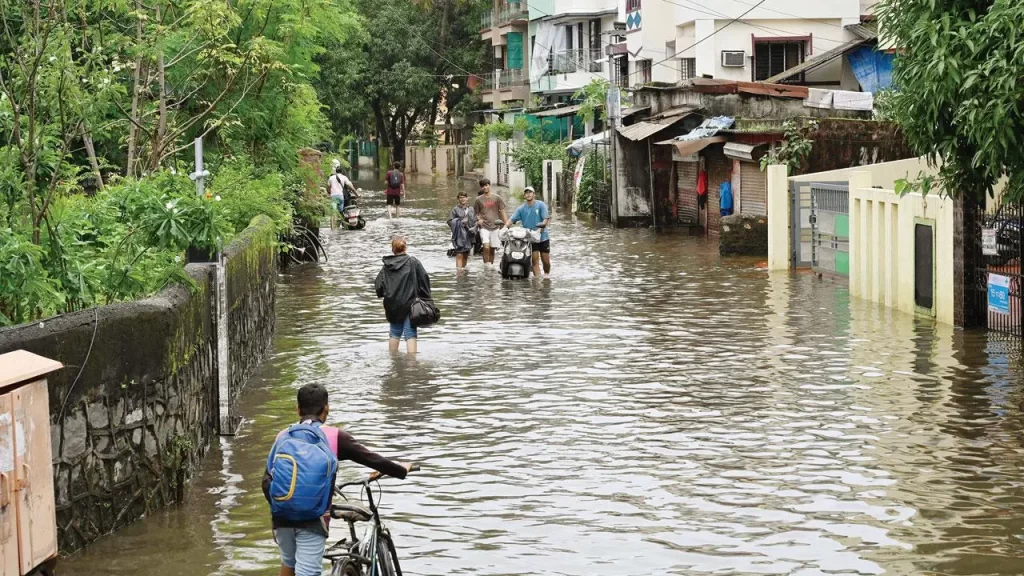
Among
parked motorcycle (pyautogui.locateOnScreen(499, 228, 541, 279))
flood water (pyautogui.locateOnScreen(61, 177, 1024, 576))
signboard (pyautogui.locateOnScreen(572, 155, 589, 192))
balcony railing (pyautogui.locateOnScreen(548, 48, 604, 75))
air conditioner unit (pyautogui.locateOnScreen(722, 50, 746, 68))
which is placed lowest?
flood water (pyautogui.locateOnScreen(61, 177, 1024, 576))

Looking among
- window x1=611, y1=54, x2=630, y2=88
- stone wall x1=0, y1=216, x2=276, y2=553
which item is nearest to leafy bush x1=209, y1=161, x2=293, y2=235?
stone wall x1=0, y1=216, x2=276, y2=553

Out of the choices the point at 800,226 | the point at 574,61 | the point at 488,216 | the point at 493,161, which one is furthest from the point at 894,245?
the point at 493,161

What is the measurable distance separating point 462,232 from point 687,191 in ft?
45.9

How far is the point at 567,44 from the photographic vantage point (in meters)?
68.9

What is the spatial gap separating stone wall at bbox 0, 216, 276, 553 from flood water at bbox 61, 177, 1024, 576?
226 mm

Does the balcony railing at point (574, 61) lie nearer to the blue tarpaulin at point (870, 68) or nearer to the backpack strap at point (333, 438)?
the blue tarpaulin at point (870, 68)

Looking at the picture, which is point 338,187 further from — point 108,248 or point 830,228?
point 108,248

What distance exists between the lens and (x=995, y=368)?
51.9 ft

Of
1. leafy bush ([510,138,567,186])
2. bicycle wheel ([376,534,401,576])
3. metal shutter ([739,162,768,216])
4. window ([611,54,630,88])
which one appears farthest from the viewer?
window ([611,54,630,88])

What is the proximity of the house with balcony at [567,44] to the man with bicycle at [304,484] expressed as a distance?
5619 centimetres

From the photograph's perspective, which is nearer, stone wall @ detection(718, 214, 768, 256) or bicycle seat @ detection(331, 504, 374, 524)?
bicycle seat @ detection(331, 504, 374, 524)

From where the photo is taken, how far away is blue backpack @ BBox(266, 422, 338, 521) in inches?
275

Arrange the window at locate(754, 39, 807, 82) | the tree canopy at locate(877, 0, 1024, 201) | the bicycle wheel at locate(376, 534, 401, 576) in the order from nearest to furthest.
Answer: the bicycle wheel at locate(376, 534, 401, 576)
the tree canopy at locate(877, 0, 1024, 201)
the window at locate(754, 39, 807, 82)

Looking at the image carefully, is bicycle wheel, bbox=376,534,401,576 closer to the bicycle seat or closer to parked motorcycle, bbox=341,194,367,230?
the bicycle seat
